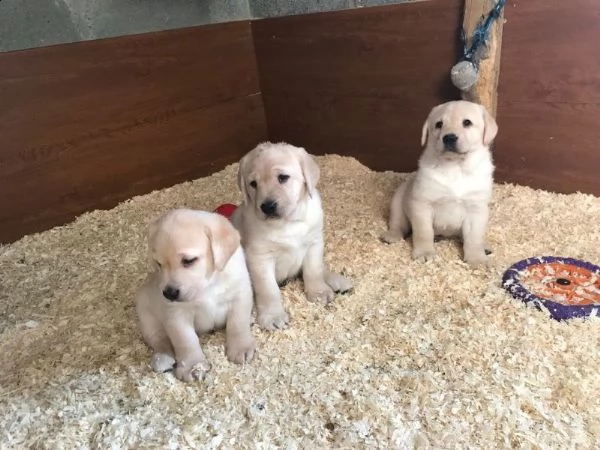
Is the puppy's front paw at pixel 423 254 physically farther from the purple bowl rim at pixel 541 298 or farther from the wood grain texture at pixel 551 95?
the wood grain texture at pixel 551 95

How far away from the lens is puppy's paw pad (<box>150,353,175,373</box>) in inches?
94.6

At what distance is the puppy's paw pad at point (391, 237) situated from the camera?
3.47 m

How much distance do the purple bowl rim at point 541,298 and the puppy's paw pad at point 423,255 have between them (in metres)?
0.44

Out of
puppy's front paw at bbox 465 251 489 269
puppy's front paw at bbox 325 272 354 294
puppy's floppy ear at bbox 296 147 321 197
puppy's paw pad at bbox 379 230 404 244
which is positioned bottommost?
puppy's paw pad at bbox 379 230 404 244

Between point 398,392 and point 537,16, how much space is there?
2697 millimetres

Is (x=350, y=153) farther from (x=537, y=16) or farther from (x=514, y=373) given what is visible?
(x=514, y=373)

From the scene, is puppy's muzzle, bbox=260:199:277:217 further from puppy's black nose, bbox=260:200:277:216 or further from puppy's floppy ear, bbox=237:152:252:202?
puppy's floppy ear, bbox=237:152:252:202

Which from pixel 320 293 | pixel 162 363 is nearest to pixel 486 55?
pixel 320 293

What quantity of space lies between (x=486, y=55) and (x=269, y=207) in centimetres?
215

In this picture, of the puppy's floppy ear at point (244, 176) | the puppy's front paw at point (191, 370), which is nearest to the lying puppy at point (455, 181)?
the puppy's floppy ear at point (244, 176)

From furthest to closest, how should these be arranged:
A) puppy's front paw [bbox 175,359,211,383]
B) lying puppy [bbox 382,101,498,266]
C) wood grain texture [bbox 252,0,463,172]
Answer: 1. wood grain texture [bbox 252,0,463,172]
2. lying puppy [bbox 382,101,498,266]
3. puppy's front paw [bbox 175,359,211,383]

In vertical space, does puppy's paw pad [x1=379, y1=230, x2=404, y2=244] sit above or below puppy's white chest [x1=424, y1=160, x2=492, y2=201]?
below

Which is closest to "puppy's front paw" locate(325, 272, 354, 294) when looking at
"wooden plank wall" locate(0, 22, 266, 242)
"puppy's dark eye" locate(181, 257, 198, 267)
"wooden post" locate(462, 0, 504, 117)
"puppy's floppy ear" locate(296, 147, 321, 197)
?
"puppy's floppy ear" locate(296, 147, 321, 197)

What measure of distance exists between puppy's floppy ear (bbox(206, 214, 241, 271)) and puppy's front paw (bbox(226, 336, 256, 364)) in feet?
1.41
